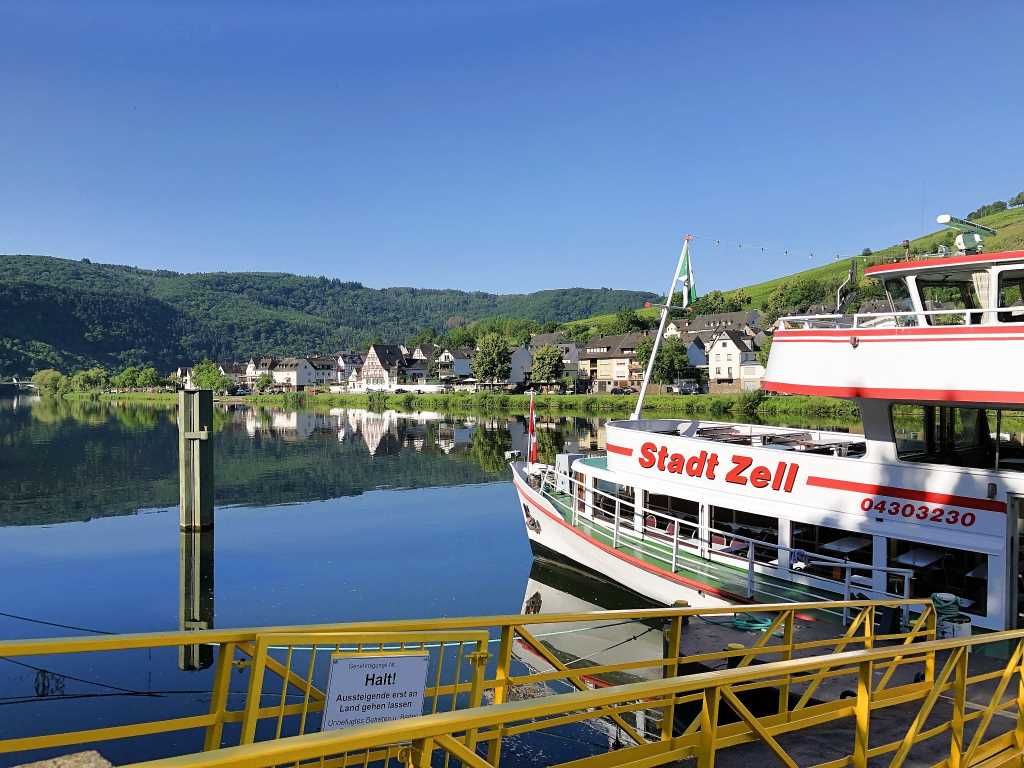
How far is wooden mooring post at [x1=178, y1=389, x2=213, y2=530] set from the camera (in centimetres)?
2388

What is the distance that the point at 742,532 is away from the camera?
55.2 feet

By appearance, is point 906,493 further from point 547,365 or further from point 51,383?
point 51,383

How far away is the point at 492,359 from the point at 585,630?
115m

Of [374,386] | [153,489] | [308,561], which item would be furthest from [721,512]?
[374,386]

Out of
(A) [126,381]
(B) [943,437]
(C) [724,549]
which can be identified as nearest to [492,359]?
(A) [126,381]

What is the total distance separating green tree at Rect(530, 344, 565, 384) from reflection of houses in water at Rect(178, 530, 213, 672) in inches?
3837

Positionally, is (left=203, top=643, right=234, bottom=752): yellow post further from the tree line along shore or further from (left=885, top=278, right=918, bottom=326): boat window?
the tree line along shore

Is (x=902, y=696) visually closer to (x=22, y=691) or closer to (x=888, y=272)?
(x=888, y=272)

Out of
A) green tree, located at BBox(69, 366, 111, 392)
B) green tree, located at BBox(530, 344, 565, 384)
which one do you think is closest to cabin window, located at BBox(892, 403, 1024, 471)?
green tree, located at BBox(530, 344, 565, 384)

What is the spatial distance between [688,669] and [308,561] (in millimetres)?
15391

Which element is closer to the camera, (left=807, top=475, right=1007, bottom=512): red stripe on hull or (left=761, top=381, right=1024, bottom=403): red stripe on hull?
(left=761, top=381, right=1024, bottom=403): red stripe on hull

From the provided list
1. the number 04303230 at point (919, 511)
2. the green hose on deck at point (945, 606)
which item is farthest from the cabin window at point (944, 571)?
the green hose on deck at point (945, 606)

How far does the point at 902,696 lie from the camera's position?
24.8 ft

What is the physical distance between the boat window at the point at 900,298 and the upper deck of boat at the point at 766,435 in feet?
11.6
